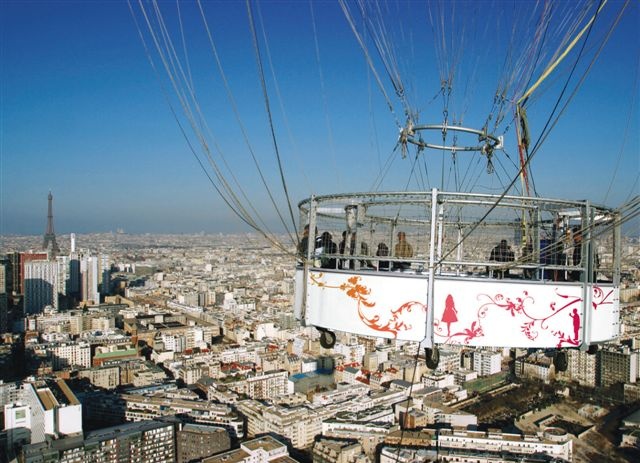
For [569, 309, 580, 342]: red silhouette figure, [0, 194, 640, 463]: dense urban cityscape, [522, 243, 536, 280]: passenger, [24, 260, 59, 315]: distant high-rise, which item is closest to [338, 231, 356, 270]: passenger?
[522, 243, 536, 280]: passenger

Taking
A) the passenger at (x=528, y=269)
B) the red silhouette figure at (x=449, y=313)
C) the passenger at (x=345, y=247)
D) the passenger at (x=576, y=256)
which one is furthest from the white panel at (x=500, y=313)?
the passenger at (x=345, y=247)

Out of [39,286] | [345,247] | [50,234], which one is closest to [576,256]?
[345,247]

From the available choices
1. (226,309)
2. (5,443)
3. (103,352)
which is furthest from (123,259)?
(5,443)

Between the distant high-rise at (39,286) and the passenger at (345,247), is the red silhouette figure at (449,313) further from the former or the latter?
the distant high-rise at (39,286)

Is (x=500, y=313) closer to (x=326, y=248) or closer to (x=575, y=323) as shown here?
(x=575, y=323)

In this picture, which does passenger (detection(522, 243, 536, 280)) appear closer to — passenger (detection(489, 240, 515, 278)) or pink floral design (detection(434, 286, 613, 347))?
passenger (detection(489, 240, 515, 278))

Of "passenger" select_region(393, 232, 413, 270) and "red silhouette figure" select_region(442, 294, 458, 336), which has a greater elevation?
"passenger" select_region(393, 232, 413, 270)
